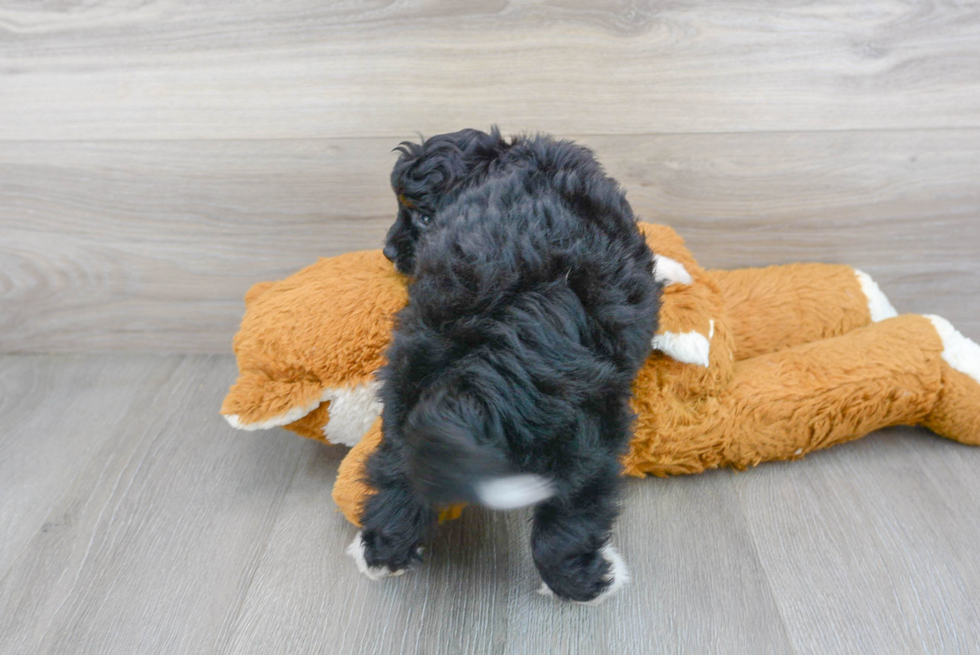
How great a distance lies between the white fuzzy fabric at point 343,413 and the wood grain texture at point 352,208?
358mm

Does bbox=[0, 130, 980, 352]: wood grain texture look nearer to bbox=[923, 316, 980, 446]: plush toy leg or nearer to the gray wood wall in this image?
the gray wood wall

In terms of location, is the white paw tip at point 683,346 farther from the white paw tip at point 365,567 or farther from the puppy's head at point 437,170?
the white paw tip at point 365,567

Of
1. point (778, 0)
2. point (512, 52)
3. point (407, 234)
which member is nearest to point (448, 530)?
point (407, 234)

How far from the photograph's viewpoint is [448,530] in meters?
0.82

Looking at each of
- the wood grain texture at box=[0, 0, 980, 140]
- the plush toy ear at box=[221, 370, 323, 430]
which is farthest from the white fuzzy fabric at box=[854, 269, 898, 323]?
the plush toy ear at box=[221, 370, 323, 430]

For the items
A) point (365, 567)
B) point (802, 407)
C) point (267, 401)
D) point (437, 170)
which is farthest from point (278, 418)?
point (802, 407)

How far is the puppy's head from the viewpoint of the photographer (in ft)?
2.46

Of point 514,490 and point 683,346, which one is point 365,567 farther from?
point 683,346

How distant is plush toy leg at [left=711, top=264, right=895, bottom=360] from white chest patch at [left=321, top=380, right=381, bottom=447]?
20.5 inches

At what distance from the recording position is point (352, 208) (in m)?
1.09

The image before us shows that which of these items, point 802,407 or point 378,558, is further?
point 802,407

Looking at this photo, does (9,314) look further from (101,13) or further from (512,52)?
(512,52)

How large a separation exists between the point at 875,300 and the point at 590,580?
0.67 m

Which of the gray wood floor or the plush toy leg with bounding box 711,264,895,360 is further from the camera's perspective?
the plush toy leg with bounding box 711,264,895,360
